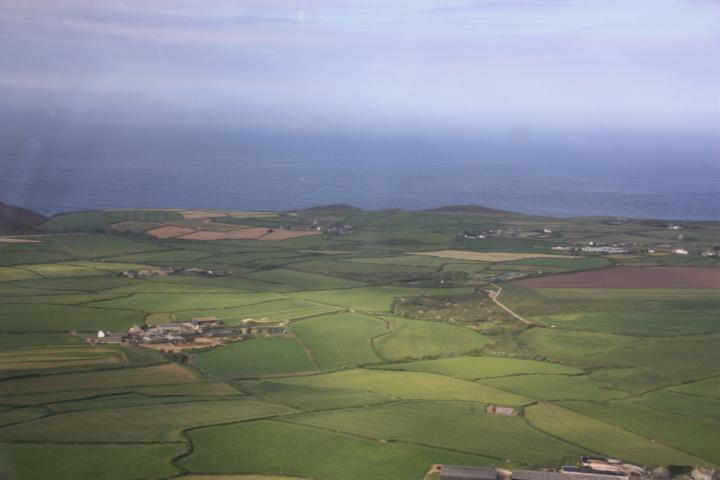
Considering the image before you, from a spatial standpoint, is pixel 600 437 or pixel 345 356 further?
pixel 345 356

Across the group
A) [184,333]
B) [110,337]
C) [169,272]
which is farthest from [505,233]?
[110,337]

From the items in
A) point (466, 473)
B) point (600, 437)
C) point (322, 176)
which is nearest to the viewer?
point (466, 473)

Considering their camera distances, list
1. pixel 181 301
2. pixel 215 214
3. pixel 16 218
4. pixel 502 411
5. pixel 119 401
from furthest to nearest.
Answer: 1. pixel 215 214
2. pixel 16 218
3. pixel 181 301
4. pixel 502 411
5. pixel 119 401

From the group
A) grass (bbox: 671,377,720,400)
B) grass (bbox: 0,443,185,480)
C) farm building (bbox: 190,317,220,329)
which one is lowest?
grass (bbox: 0,443,185,480)

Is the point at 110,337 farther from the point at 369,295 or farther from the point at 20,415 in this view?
the point at 369,295

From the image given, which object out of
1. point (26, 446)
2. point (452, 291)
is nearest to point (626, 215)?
point (452, 291)

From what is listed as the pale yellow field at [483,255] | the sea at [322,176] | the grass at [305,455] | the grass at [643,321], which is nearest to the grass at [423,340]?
the grass at [643,321]

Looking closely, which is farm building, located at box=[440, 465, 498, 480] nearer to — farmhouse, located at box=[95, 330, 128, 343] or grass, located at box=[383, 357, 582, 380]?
grass, located at box=[383, 357, 582, 380]

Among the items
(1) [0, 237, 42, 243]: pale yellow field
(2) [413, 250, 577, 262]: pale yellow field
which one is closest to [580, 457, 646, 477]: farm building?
(2) [413, 250, 577, 262]: pale yellow field
